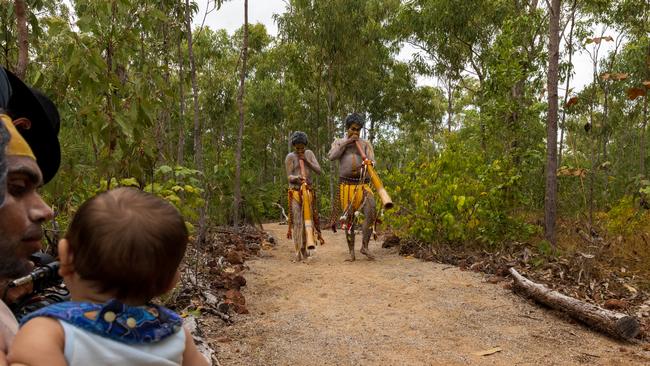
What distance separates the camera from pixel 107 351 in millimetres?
1017

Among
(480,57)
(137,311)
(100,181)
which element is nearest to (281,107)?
(480,57)

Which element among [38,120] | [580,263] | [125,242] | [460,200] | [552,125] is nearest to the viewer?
[125,242]

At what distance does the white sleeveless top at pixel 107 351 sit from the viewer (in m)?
0.99

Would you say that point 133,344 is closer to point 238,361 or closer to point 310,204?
point 238,361

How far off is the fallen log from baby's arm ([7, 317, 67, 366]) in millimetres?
3890

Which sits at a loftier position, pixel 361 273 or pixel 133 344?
pixel 133 344

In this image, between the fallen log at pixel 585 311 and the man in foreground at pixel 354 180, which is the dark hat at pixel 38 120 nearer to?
the fallen log at pixel 585 311

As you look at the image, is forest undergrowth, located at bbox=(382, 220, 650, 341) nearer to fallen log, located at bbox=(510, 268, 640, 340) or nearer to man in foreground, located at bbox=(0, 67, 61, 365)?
fallen log, located at bbox=(510, 268, 640, 340)

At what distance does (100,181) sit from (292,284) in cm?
256

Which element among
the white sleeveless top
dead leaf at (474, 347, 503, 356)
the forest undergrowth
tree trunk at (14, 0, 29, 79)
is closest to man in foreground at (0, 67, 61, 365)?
the white sleeveless top

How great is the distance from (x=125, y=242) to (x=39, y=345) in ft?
0.75

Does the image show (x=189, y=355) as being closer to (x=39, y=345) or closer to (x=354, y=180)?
(x=39, y=345)

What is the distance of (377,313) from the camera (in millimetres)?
4449

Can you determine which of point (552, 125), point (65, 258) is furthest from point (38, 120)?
point (552, 125)
